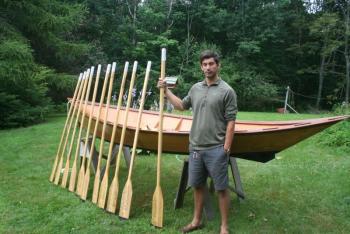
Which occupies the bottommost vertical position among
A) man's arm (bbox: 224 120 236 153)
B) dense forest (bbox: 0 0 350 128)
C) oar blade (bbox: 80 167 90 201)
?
oar blade (bbox: 80 167 90 201)

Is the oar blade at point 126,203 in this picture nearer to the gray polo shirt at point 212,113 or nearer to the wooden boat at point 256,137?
the wooden boat at point 256,137

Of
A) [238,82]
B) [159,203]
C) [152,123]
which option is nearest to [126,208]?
[159,203]

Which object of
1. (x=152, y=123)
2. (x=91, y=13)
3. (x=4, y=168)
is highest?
(x=91, y=13)

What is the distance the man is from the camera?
365 cm

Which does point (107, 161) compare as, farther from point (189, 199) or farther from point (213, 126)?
point (213, 126)

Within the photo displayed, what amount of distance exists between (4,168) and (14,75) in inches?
186

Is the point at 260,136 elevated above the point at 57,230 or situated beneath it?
elevated above

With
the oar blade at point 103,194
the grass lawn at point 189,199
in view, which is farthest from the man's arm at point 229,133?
the oar blade at point 103,194

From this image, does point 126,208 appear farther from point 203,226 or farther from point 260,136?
point 260,136

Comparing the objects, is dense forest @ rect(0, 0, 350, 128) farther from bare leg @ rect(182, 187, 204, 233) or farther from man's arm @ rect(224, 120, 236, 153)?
man's arm @ rect(224, 120, 236, 153)

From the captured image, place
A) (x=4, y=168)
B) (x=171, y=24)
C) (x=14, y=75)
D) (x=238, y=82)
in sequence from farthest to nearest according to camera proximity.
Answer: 1. (x=171, y=24)
2. (x=238, y=82)
3. (x=14, y=75)
4. (x=4, y=168)

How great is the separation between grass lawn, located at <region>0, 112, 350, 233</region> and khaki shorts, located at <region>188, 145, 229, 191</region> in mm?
589

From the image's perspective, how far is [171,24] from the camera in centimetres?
2372

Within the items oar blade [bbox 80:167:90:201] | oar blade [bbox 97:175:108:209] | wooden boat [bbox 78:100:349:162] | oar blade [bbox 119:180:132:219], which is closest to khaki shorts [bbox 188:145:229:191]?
wooden boat [bbox 78:100:349:162]
